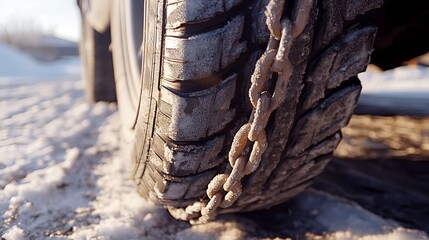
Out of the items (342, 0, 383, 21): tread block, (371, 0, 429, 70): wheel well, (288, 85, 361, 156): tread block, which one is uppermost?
(342, 0, 383, 21): tread block

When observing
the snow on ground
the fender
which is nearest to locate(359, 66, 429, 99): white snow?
the snow on ground

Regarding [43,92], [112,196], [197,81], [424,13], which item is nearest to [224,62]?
[197,81]

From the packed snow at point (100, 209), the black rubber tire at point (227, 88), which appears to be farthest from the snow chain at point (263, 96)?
the packed snow at point (100, 209)

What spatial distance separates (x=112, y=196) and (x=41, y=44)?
1025cm

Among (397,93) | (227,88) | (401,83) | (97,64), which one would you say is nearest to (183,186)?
(227,88)

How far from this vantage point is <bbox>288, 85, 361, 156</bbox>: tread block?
2.56 ft

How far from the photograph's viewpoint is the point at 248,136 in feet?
2.21

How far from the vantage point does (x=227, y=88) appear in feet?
2.34

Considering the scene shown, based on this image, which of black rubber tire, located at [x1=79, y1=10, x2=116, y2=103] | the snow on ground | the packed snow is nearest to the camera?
the packed snow

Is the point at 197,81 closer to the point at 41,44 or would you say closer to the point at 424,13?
the point at 424,13

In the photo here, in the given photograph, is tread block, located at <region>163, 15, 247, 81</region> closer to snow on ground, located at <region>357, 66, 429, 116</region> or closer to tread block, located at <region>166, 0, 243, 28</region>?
tread block, located at <region>166, 0, 243, 28</region>

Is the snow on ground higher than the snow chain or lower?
lower

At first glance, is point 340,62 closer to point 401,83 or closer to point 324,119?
point 324,119

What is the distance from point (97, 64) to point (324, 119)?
1.44 metres
